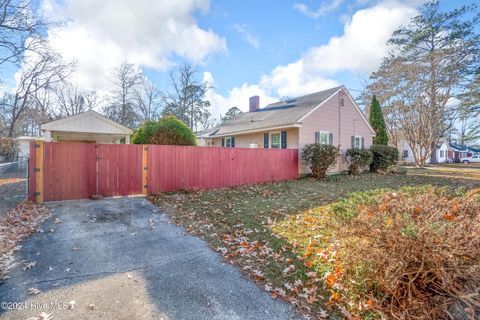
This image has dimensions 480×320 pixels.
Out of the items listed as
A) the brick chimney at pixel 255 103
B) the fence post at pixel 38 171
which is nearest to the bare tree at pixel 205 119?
the brick chimney at pixel 255 103

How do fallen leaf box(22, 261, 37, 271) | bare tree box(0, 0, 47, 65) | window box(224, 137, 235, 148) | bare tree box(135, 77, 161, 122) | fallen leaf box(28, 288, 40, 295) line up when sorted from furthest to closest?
bare tree box(135, 77, 161, 122), window box(224, 137, 235, 148), bare tree box(0, 0, 47, 65), fallen leaf box(22, 261, 37, 271), fallen leaf box(28, 288, 40, 295)

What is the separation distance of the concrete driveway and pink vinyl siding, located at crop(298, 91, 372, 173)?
33.9 feet

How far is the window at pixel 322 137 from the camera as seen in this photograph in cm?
1398

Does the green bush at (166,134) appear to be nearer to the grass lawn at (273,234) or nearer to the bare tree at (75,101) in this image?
the grass lawn at (273,234)

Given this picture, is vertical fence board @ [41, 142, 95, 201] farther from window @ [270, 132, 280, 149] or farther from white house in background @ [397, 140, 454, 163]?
white house in background @ [397, 140, 454, 163]

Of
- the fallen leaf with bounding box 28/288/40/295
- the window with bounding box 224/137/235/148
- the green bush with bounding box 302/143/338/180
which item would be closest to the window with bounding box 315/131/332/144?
the green bush with bounding box 302/143/338/180

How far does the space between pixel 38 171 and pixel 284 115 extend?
489 inches

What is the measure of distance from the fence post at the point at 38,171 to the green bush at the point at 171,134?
4124 mm

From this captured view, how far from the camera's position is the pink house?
13.5 m

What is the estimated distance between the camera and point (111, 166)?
738 cm

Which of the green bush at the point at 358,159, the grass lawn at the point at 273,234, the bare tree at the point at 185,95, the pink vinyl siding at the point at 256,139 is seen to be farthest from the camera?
the bare tree at the point at 185,95

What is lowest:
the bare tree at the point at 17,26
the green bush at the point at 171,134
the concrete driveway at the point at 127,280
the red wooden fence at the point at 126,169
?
the concrete driveway at the point at 127,280

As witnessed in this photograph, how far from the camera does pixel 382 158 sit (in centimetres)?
1524

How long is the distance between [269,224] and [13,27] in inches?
540
